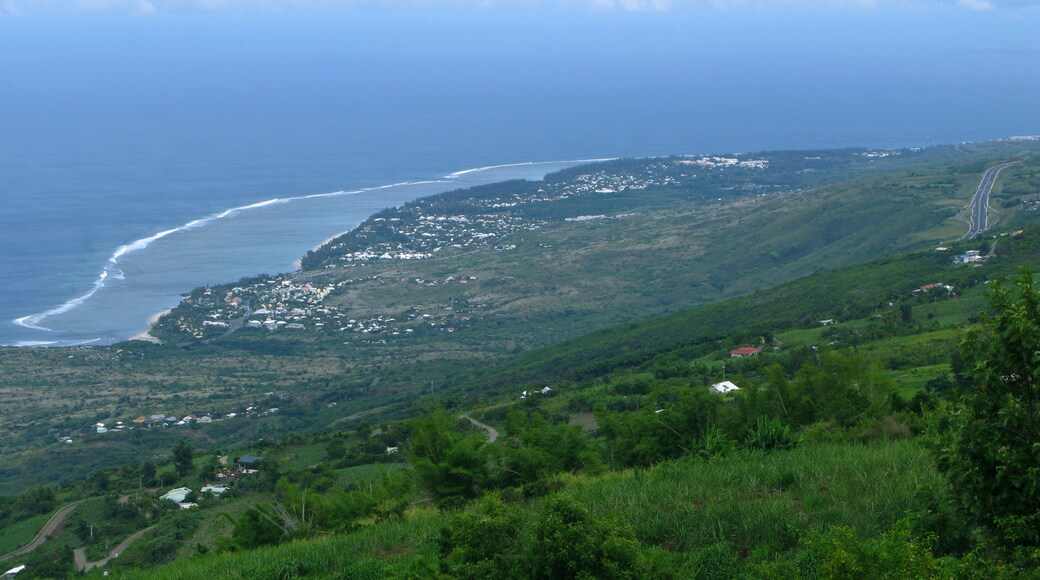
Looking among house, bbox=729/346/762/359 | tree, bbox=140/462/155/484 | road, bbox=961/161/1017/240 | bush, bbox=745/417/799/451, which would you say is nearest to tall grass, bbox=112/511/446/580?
bush, bbox=745/417/799/451

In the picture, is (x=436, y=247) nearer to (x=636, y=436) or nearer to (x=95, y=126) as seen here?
(x=636, y=436)

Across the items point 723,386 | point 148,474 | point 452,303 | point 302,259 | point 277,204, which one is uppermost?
point 277,204

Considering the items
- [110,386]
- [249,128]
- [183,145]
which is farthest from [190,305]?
[249,128]

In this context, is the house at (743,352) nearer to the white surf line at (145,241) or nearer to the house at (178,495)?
the house at (178,495)

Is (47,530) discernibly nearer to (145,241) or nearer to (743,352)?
(743,352)

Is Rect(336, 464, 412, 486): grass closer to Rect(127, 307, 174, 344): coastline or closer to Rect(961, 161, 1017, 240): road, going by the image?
Rect(127, 307, 174, 344): coastline

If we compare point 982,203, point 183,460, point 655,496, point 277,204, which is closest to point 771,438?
point 655,496
